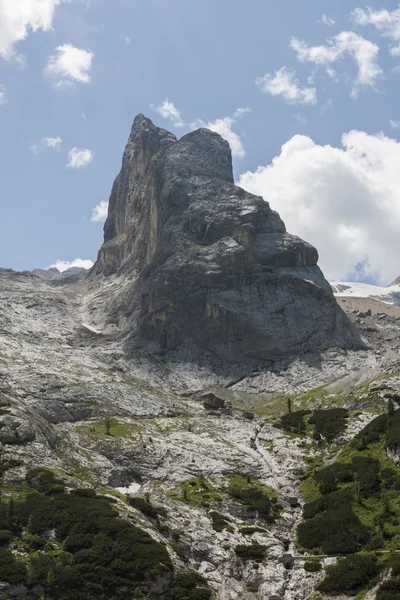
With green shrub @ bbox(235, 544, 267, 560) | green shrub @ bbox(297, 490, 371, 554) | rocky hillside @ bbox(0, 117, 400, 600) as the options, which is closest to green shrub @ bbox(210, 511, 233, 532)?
rocky hillside @ bbox(0, 117, 400, 600)

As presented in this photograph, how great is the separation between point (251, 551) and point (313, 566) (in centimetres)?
753

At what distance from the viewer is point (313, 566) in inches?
2207

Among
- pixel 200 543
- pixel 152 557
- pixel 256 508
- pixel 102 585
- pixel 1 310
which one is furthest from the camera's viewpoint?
pixel 1 310

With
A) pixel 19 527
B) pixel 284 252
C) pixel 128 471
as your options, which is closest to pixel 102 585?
pixel 19 527

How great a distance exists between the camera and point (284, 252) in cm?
19662

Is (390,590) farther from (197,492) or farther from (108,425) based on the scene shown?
(108,425)

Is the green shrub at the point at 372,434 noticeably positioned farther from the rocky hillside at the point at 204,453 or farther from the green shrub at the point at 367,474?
the green shrub at the point at 367,474

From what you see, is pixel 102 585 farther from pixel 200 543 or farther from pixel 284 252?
pixel 284 252

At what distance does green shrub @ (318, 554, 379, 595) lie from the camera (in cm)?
4975

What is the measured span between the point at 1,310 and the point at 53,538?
464ft

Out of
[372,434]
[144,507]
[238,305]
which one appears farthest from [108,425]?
[238,305]

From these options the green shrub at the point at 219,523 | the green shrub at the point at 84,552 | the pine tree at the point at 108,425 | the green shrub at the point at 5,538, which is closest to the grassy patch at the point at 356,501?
the green shrub at the point at 219,523

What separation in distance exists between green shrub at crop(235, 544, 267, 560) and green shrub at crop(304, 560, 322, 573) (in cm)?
537

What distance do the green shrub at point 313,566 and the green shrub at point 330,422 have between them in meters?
42.6
